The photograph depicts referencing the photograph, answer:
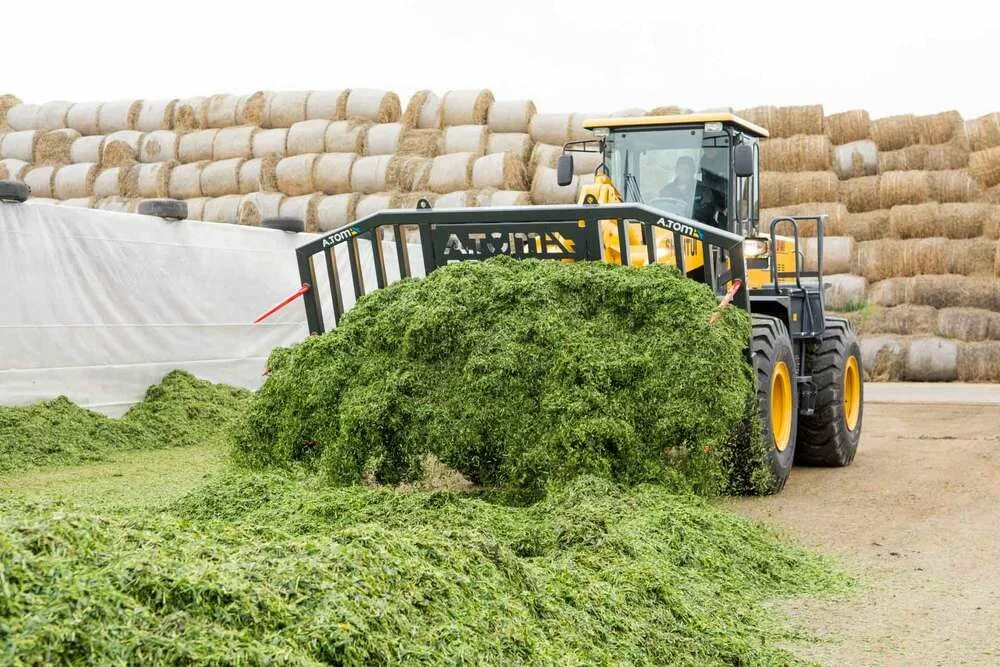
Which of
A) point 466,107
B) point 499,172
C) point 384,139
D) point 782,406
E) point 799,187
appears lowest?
point 782,406

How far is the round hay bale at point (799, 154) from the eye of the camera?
1738 cm

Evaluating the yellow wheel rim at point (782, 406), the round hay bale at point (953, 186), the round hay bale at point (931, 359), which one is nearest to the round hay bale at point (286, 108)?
the round hay bale at point (953, 186)

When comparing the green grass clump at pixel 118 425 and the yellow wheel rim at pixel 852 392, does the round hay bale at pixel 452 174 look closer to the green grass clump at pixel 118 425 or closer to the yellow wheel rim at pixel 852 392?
the green grass clump at pixel 118 425

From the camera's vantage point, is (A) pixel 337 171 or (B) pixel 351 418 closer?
(B) pixel 351 418

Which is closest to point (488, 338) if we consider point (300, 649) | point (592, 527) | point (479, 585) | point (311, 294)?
point (592, 527)

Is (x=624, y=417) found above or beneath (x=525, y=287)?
beneath

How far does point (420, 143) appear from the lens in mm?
18094

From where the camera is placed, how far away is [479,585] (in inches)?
143

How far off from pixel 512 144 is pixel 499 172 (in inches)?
35.9

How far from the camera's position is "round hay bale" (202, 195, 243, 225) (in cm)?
1828

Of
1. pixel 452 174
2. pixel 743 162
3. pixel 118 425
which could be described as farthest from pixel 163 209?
pixel 452 174

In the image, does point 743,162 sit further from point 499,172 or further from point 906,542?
point 499,172

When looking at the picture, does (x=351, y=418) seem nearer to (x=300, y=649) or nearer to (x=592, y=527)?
(x=592, y=527)

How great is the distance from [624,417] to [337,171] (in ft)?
42.3
